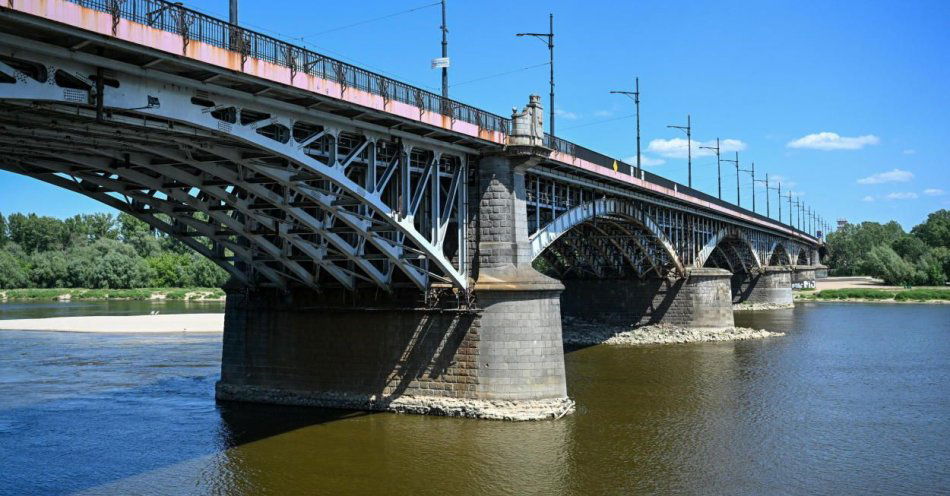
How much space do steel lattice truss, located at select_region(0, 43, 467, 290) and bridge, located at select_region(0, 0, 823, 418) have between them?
0.06 metres

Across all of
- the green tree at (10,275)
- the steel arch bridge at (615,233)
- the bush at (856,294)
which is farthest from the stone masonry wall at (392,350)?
the green tree at (10,275)

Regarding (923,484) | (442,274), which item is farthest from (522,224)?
(923,484)

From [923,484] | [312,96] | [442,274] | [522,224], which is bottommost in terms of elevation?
[923,484]

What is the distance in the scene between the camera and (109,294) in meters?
104

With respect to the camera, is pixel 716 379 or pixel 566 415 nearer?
pixel 566 415

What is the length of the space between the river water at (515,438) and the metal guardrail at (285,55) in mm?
9171

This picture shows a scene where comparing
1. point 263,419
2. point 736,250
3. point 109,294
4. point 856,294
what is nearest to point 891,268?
point 856,294

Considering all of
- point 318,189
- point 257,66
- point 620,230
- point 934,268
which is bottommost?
point 934,268

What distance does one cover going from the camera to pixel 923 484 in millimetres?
18078

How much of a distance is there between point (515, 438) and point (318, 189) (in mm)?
8414

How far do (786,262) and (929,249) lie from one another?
139 ft

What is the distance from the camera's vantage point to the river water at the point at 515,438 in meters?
18.1

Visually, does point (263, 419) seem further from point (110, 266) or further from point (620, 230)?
point (110, 266)

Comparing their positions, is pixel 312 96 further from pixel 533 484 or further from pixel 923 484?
pixel 923 484
